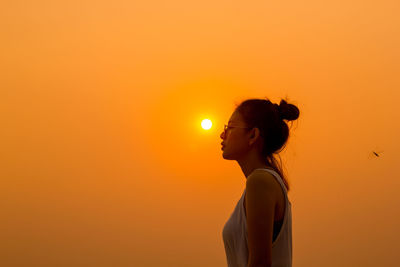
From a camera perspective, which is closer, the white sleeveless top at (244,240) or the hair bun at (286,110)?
the white sleeveless top at (244,240)

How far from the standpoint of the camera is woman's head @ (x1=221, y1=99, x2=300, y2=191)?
3.56ft

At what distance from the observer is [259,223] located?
0.87 meters

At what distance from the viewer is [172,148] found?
5285 mm

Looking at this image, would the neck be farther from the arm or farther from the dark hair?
the arm

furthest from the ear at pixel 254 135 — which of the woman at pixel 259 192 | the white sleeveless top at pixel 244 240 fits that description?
the white sleeveless top at pixel 244 240

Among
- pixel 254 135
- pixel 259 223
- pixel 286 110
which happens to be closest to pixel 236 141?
pixel 254 135

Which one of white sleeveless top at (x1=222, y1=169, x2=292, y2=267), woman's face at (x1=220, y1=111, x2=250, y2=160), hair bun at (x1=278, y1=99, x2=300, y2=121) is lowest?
white sleeveless top at (x1=222, y1=169, x2=292, y2=267)

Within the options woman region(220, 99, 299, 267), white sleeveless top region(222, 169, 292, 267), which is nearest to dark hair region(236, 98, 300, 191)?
woman region(220, 99, 299, 267)

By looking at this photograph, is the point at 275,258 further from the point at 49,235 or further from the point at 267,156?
the point at 49,235

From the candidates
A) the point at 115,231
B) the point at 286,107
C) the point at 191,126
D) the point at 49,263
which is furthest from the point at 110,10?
the point at 286,107

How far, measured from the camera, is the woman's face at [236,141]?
3.55 feet

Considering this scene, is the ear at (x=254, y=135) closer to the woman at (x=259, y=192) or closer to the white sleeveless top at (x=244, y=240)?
the woman at (x=259, y=192)

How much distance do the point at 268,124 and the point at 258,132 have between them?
0.04m

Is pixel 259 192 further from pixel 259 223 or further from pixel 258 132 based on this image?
pixel 258 132
